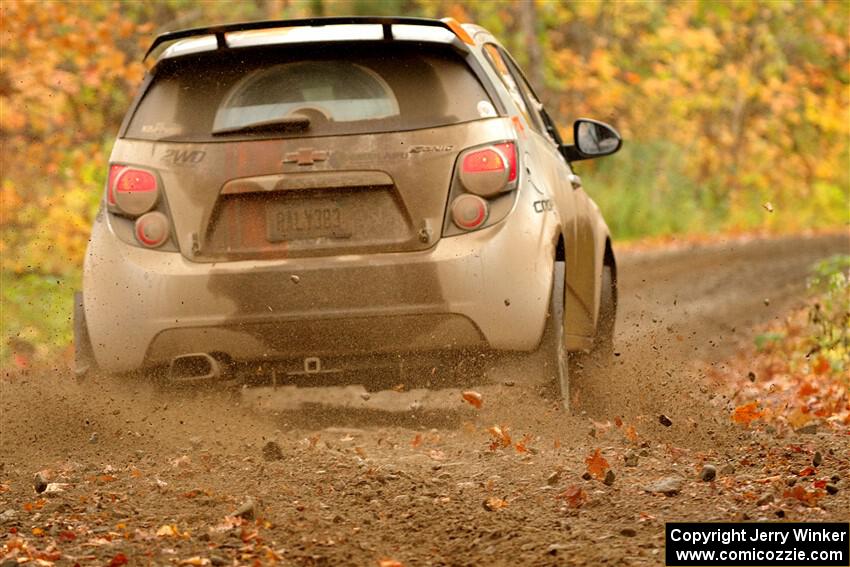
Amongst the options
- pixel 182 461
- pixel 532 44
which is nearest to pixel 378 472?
pixel 182 461

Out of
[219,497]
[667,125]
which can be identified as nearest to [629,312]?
[219,497]

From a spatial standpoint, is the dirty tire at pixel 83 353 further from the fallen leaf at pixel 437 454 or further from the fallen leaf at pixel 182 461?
the fallen leaf at pixel 437 454

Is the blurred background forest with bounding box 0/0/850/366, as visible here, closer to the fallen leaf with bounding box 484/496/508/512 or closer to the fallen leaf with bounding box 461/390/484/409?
the fallen leaf with bounding box 461/390/484/409

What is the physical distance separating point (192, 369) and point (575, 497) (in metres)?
2.04

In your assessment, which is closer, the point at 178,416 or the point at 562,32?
the point at 178,416

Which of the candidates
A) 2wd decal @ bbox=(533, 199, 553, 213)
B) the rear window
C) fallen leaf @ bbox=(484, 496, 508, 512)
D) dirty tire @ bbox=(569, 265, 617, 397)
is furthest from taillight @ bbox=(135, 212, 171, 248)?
dirty tire @ bbox=(569, 265, 617, 397)

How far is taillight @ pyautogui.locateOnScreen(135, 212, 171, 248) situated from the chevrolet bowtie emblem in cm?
60

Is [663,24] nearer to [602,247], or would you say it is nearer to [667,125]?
[667,125]

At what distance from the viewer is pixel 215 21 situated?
21703mm

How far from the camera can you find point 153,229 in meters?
6.41

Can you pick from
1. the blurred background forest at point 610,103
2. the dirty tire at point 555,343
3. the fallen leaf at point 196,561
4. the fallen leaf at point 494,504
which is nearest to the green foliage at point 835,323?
the dirty tire at point 555,343

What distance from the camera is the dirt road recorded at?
16.0 ft

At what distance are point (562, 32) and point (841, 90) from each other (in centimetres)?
721

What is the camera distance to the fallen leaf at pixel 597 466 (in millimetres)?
5723
